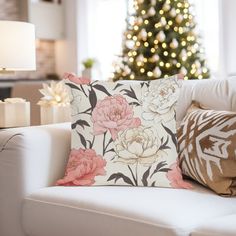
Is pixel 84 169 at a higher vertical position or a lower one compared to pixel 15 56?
lower

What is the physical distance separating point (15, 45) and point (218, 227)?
1611 mm

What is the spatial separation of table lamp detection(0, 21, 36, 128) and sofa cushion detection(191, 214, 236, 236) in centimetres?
142

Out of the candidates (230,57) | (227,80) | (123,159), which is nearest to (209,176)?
(123,159)

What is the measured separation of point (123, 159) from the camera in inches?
82.4

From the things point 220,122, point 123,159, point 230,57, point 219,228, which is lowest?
point 219,228

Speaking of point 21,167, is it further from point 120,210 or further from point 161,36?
point 161,36

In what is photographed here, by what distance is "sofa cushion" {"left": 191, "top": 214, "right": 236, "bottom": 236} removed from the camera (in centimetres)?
147

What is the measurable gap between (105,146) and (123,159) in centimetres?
10

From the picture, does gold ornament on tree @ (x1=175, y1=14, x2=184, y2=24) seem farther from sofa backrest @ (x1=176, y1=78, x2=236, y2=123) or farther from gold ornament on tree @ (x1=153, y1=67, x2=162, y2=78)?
sofa backrest @ (x1=176, y1=78, x2=236, y2=123)

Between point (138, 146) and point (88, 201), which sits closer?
point (88, 201)

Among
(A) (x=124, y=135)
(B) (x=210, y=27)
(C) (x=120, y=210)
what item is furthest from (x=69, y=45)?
(C) (x=120, y=210)

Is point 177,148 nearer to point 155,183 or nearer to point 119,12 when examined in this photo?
point 155,183

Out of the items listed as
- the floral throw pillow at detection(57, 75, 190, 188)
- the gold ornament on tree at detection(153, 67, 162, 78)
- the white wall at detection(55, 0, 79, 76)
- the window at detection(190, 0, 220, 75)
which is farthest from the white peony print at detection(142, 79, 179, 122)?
the white wall at detection(55, 0, 79, 76)

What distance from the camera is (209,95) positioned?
7.57 feet
